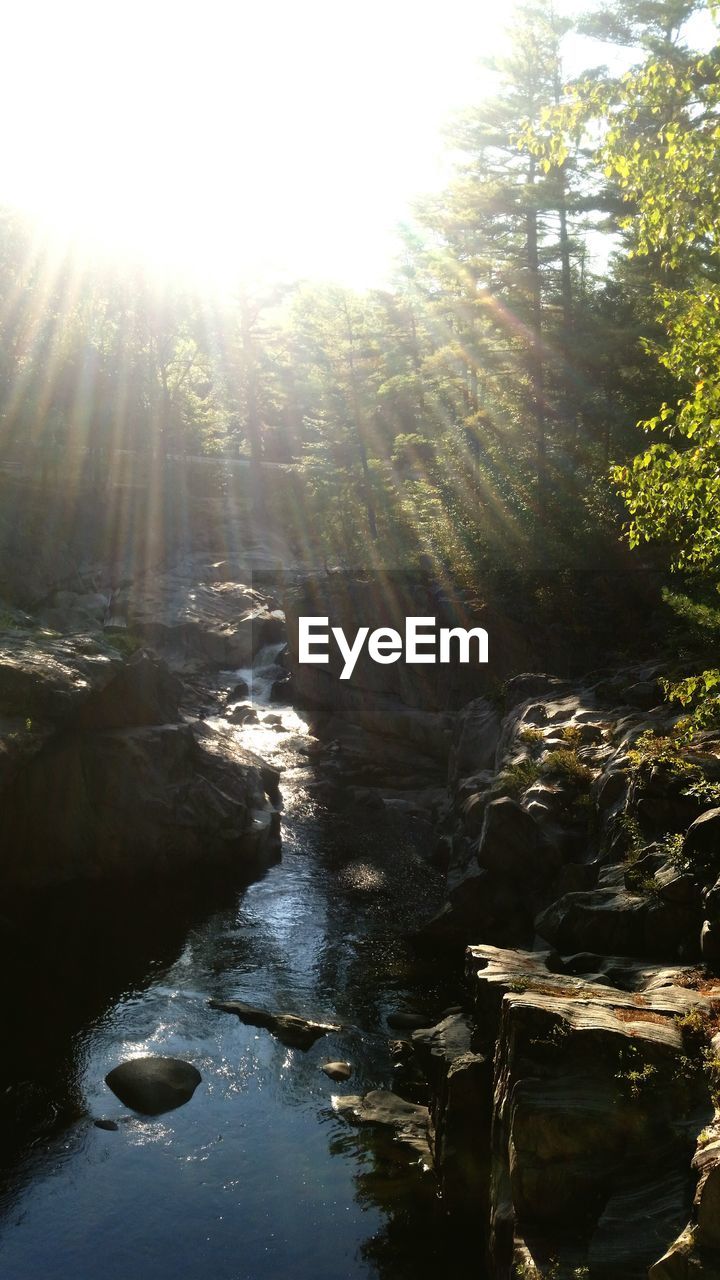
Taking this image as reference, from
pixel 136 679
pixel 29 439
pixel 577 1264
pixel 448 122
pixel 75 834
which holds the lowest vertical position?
pixel 577 1264

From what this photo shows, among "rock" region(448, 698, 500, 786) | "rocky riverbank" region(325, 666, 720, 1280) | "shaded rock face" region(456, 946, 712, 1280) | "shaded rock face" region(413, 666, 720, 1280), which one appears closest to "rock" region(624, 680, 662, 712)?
"rocky riverbank" region(325, 666, 720, 1280)

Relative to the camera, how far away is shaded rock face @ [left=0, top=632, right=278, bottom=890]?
18.3 metres

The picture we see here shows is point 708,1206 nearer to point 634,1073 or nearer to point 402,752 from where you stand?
point 634,1073

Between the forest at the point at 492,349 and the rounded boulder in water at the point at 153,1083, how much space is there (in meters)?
8.96

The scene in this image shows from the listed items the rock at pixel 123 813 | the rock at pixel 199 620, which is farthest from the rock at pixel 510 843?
the rock at pixel 199 620

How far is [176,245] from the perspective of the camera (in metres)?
50.4

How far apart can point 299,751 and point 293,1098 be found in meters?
17.4

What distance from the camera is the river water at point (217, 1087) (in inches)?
371

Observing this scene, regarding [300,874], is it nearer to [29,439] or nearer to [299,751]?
[299,751]

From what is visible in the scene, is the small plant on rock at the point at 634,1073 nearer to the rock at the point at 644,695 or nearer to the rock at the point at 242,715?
the rock at the point at 644,695

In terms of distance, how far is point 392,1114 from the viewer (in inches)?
455

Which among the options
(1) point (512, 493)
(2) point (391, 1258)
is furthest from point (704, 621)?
(1) point (512, 493)

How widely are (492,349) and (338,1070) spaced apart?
25295mm

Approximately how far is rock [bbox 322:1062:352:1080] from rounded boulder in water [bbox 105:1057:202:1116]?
1.66 m
